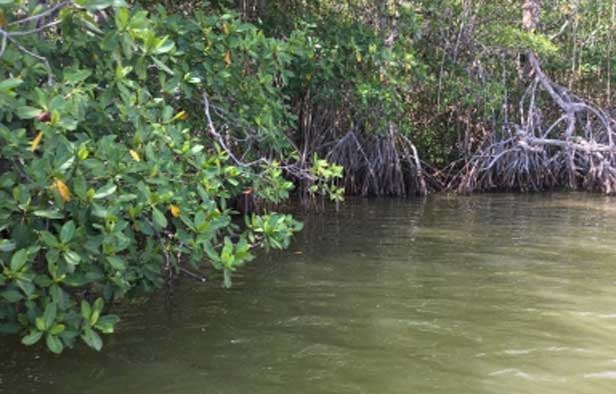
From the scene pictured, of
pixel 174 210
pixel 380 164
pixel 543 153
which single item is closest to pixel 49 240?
pixel 174 210

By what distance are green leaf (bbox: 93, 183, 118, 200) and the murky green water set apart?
0.75 metres

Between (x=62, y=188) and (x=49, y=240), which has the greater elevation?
(x=62, y=188)

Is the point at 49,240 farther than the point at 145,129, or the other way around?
the point at 145,129

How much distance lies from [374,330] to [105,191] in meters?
1.56

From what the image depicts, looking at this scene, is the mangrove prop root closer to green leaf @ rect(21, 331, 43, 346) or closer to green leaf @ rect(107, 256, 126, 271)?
green leaf @ rect(107, 256, 126, 271)

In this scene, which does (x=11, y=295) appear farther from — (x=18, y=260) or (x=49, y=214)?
(x=49, y=214)

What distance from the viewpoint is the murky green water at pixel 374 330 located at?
2.75 metres

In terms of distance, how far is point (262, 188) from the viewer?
3.75 m

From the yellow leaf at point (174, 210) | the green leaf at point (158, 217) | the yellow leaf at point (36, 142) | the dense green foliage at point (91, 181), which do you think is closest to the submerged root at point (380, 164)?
the dense green foliage at point (91, 181)

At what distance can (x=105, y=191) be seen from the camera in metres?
2.32

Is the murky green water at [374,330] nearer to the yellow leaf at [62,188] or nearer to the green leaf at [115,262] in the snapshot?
the green leaf at [115,262]

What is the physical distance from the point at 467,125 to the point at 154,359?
26.0ft

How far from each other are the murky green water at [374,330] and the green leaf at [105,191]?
2.47 feet

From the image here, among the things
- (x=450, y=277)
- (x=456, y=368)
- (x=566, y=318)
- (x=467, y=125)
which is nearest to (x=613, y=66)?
(x=467, y=125)
